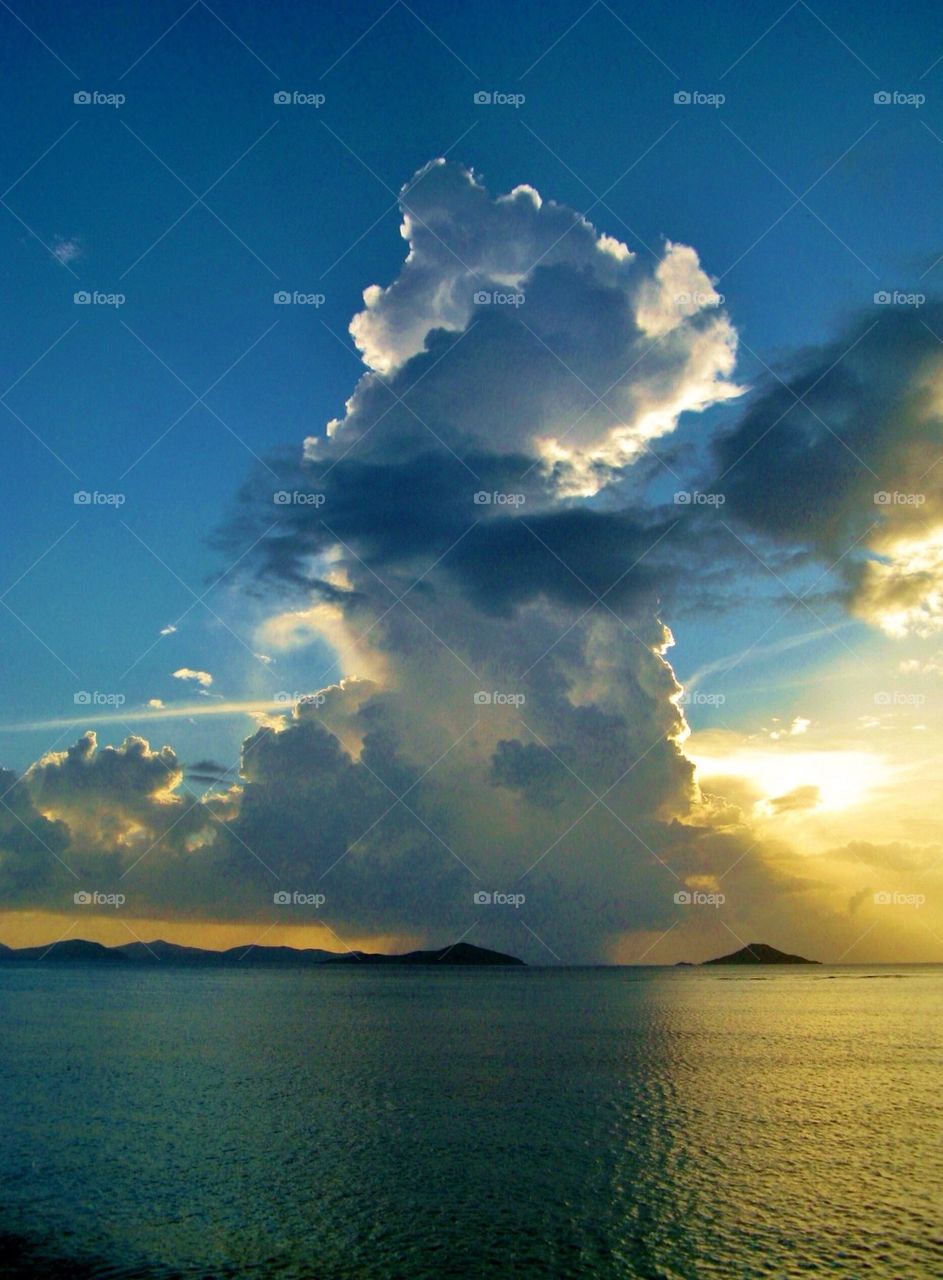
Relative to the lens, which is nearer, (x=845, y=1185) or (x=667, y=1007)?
(x=845, y=1185)

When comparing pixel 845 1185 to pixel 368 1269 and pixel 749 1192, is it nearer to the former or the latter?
pixel 749 1192

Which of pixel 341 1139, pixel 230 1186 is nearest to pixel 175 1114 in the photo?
pixel 341 1139

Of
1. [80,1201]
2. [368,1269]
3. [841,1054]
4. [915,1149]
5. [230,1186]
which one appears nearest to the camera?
[368,1269]

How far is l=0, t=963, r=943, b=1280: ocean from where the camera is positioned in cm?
2961

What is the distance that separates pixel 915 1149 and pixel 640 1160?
13.9 metres

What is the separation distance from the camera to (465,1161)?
4059cm

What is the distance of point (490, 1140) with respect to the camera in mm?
44531

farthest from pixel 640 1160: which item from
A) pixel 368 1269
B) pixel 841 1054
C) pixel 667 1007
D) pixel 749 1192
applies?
pixel 667 1007

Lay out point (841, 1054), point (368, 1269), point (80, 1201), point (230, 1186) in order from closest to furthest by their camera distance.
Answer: point (368, 1269) < point (80, 1201) < point (230, 1186) < point (841, 1054)

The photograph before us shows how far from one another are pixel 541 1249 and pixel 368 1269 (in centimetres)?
555

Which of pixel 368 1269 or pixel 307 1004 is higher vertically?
pixel 368 1269

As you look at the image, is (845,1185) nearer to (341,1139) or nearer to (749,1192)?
(749,1192)

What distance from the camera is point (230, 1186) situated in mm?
37031

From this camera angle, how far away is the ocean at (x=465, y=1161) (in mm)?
29609
